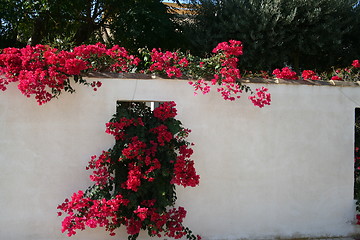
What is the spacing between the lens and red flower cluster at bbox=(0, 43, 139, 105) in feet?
13.7

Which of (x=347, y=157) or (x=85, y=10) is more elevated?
(x=85, y=10)

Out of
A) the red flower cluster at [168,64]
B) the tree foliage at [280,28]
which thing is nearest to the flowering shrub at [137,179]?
the red flower cluster at [168,64]

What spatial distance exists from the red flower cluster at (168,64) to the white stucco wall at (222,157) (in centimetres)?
17

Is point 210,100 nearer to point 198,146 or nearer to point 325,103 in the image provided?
point 198,146

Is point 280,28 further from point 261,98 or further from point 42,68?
point 42,68

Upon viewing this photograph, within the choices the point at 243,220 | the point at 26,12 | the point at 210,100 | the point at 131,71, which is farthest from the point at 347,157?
the point at 26,12

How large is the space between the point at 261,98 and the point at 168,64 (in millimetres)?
1219

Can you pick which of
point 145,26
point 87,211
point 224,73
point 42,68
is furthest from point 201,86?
point 145,26

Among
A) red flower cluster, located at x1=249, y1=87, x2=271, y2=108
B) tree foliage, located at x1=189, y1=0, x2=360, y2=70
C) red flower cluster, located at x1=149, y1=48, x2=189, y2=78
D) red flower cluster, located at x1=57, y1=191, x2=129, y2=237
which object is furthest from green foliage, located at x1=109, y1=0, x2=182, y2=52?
red flower cluster, located at x1=57, y1=191, x2=129, y2=237

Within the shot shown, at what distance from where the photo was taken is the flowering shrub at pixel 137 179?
4293 millimetres

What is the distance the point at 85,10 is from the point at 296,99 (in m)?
6.91

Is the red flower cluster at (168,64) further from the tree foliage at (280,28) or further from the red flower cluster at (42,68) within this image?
the tree foliage at (280,28)

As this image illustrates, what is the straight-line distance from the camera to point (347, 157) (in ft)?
17.4

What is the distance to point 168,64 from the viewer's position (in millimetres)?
4758
